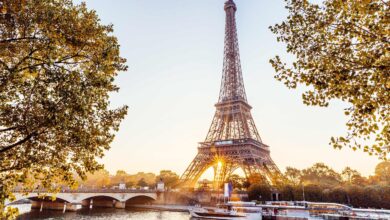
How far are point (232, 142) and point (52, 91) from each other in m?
50.3

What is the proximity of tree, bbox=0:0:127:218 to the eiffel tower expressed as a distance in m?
46.7

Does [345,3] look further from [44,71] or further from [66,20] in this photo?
[44,71]

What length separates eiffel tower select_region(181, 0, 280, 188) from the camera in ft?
176

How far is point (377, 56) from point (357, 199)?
48.9m

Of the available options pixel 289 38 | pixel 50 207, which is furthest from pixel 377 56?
pixel 50 207

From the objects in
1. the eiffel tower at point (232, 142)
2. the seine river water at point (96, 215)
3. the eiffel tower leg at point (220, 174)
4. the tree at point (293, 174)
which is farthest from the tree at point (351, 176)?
the seine river water at point (96, 215)

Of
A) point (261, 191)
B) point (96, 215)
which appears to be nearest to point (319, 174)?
point (261, 191)

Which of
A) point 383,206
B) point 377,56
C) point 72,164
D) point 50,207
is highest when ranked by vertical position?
point 377,56

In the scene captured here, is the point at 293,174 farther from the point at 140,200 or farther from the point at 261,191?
the point at 140,200

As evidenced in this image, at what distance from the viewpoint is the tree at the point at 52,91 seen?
7.85 meters

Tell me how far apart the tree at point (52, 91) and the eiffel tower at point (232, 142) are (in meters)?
46.7

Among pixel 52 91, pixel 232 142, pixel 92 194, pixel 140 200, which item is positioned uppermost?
pixel 232 142

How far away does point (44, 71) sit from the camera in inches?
326

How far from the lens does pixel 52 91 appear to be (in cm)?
807
